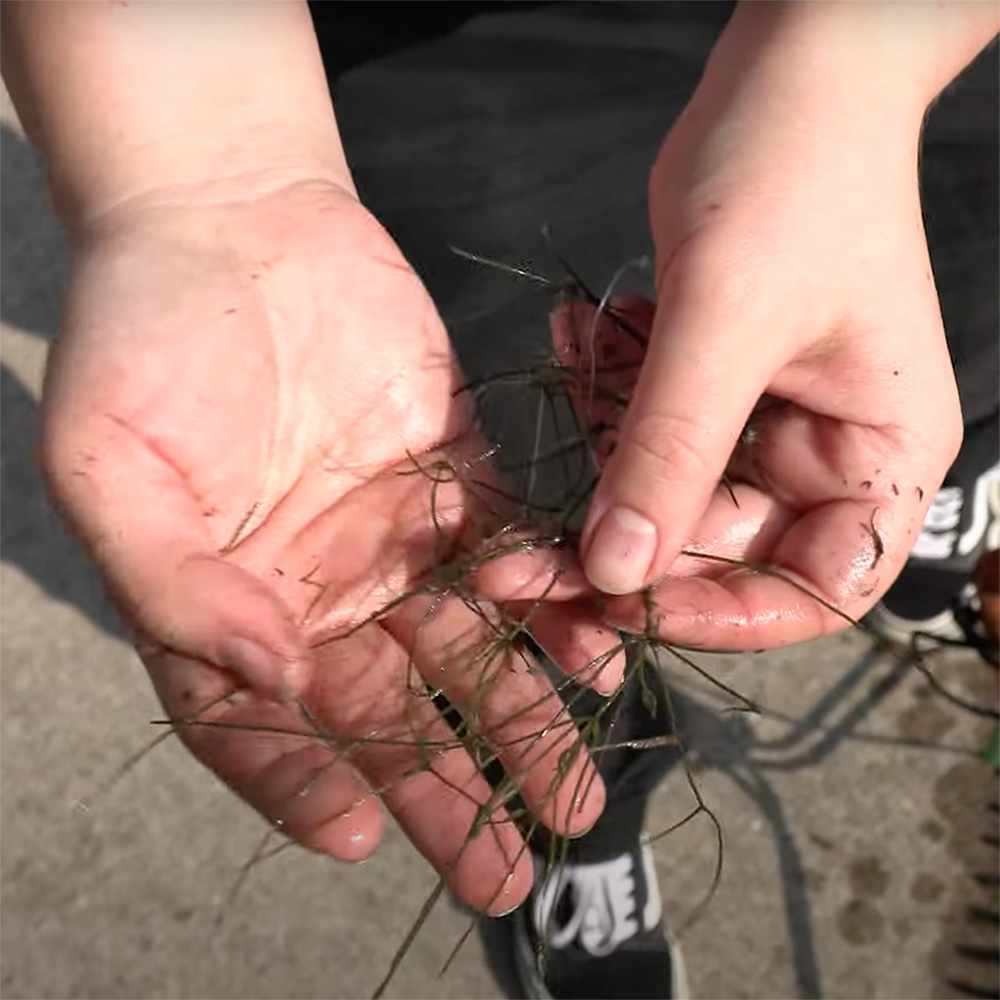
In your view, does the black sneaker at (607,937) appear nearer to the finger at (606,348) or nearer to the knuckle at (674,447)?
the finger at (606,348)

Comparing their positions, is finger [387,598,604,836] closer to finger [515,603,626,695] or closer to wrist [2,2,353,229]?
finger [515,603,626,695]

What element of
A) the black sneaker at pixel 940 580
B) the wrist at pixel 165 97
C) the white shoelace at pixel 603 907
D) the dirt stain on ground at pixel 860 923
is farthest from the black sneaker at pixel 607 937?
the wrist at pixel 165 97

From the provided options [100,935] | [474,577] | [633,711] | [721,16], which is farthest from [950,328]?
[100,935]

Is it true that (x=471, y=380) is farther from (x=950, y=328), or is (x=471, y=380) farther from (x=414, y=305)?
(x=950, y=328)

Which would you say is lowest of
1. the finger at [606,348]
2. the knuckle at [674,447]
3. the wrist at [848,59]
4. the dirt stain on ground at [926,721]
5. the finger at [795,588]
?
the dirt stain on ground at [926,721]

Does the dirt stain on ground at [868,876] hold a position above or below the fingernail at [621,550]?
Result: below

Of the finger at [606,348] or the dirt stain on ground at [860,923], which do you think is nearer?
the finger at [606,348]

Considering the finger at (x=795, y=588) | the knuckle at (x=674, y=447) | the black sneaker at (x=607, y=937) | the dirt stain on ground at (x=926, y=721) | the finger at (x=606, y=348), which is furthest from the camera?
the dirt stain on ground at (x=926, y=721)
